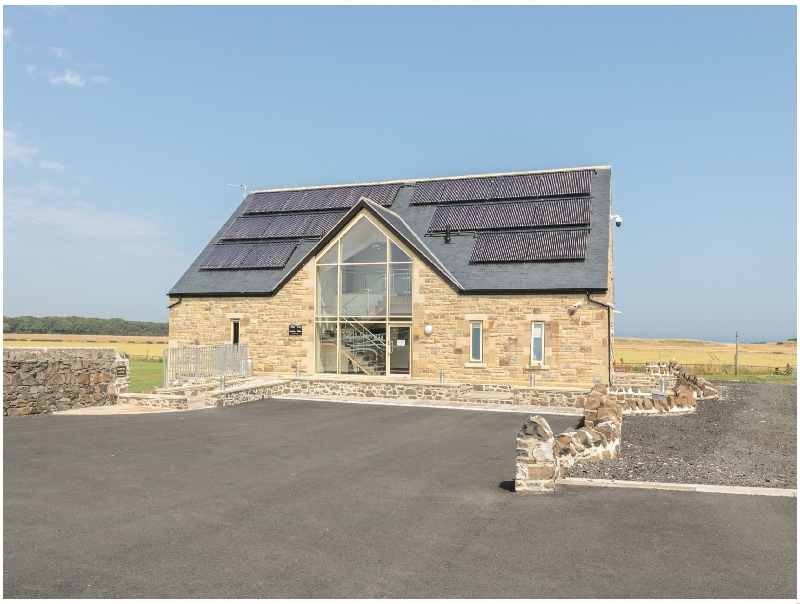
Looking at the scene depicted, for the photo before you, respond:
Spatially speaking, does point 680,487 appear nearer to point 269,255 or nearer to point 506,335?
point 506,335

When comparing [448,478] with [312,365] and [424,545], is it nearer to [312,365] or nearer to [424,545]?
[424,545]

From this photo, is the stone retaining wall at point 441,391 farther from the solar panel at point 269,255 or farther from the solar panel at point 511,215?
the solar panel at point 511,215

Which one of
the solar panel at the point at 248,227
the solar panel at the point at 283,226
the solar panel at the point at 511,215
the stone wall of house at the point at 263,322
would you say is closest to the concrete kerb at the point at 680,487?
the solar panel at the point at 511,215

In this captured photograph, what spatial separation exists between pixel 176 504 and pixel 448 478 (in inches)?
154

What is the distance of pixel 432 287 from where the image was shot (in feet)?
76.5

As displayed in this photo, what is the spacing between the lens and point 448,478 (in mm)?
9500

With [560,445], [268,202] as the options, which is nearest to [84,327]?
[268,202]

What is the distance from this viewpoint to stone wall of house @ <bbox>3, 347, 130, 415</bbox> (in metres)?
15.8

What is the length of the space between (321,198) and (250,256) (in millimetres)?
4662

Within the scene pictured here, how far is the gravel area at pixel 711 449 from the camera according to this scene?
30.4ft

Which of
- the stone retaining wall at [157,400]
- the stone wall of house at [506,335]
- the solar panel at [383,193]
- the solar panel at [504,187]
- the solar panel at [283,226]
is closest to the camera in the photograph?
the stone retaining wall at [157,400]

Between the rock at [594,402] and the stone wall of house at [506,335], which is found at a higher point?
the stone wall of house at [506,335]

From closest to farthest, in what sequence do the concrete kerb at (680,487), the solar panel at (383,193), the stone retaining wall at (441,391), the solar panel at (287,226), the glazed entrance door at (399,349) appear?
the concrete kerb at (680,487) < the stone retaining wall at (441,391) < the glazed entrance door at (399,349) < the solar panel at (287,226) < the solar panel at (383,193)

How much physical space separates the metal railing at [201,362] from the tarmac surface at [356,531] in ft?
27.8
